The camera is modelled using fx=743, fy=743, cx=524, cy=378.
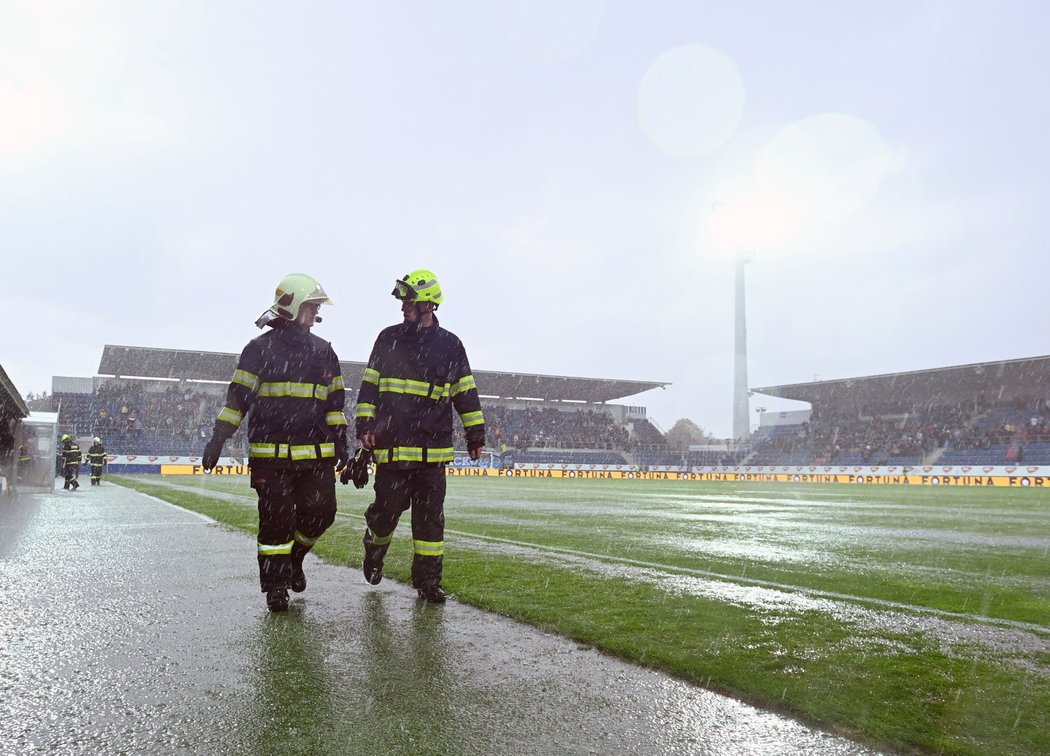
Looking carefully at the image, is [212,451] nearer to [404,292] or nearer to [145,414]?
[404,292]

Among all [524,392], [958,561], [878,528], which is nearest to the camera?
[958,561]

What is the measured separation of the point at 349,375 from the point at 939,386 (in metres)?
39.5

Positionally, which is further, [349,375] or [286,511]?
[349,375]

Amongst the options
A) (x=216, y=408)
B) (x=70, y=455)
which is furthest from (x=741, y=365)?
(x=70, y=455)

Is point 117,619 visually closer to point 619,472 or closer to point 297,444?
point 297,444

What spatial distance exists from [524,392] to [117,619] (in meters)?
58.0

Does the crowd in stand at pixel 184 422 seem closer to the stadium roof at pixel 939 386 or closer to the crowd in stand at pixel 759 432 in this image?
the crowd in stand at pixel 759 432

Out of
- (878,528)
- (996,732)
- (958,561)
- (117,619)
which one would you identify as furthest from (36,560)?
(878,528)

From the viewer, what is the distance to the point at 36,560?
634 centimetres

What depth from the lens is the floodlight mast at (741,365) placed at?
7481 centimetres

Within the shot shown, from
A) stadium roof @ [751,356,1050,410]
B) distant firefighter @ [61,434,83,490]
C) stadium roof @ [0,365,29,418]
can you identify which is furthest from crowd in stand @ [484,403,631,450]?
stadium roof @ [0,365,29,418]

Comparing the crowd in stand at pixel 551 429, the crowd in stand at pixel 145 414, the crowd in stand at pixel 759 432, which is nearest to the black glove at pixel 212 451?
the crowd in stand at pixel 759 432

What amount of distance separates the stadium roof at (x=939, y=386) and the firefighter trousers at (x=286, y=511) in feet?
145

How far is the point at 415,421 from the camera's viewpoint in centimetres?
471
